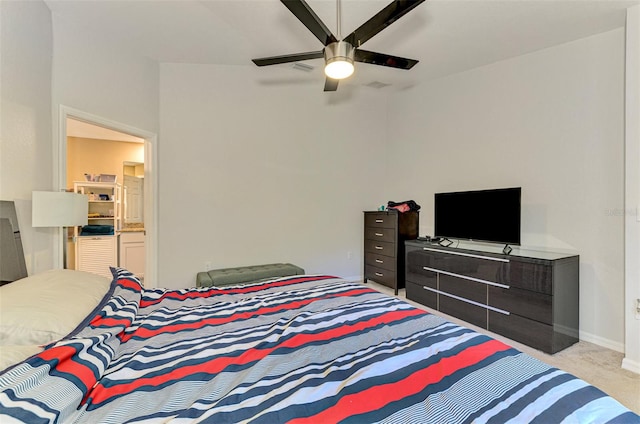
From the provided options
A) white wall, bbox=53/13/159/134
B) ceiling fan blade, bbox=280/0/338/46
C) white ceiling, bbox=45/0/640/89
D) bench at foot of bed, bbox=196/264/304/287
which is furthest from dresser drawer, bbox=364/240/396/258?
white wall, bbox=53/13/159/134

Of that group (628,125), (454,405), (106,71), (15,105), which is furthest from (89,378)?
(628,125)

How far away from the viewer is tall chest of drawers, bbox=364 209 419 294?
4.05 m

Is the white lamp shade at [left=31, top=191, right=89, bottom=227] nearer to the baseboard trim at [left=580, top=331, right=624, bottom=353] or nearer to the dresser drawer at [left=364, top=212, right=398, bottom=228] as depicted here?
the dresser drawer at [left=364, top=212, right=398, bottom=228]

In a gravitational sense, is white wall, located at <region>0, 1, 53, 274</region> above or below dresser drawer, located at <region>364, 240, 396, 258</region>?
above

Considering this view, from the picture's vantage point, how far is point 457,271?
310cm

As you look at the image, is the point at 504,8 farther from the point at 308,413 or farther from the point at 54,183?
the point at 54,183

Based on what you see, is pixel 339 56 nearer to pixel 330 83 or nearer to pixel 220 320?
pixel 330 83

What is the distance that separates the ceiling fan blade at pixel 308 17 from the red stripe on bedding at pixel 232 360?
1.70 m

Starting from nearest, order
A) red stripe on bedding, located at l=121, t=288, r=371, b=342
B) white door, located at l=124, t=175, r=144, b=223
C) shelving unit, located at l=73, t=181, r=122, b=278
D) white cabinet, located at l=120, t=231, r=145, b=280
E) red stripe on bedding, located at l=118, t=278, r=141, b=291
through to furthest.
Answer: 1. red stripe on bedding, located at l=121, t=288, r=371, b=342
2. red stripe on bedding, located at l=118, t=278, r=141, b=291
3. shelving unit, located at l=73, t=181, r=122, b=278
4. white cabinet, located at l=120, t=231, r=145, b=280
5. white door, located at l=124, t=175, r=144, b=223

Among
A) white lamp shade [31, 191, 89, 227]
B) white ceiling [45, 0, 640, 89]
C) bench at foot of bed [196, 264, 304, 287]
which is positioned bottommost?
bench at foot of bed [196, 264, 304, 287]

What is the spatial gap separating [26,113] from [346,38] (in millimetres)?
2251

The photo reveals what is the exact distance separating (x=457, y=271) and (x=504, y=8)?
2.44 meters

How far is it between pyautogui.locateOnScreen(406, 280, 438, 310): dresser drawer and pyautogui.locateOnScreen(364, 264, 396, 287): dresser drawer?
0.37 m

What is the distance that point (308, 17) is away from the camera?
1689 millimetres
